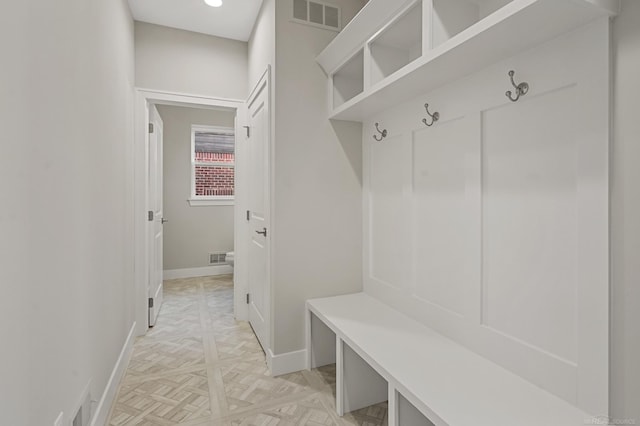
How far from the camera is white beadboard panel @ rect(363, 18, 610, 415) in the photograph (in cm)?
100

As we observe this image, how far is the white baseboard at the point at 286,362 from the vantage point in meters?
2.10

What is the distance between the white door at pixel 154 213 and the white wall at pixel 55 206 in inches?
39.4

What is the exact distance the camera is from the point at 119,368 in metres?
2.06

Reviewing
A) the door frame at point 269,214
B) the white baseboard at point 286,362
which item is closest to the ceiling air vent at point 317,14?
the door frame at point 269,214

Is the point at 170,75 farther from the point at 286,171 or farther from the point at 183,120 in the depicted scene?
the point at 183,120

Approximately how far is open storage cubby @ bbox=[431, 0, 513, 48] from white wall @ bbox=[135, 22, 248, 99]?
2.11m

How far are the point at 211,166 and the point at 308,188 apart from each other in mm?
3216

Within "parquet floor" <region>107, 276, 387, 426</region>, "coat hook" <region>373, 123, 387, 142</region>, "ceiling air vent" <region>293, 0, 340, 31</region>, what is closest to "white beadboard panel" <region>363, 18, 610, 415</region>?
"coat hook" <region>373, 123, 387, 142</region>

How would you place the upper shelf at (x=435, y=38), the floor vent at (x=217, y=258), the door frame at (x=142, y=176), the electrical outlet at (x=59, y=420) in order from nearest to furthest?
the upper shelf at (x=435, y=38), the electrical outlet at (x=59, y=420), the door frame at (x=142, y=176), the floor vent at (x=217, y=258)

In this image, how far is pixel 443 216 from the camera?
160cm

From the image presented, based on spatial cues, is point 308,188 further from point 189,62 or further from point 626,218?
point 189,62

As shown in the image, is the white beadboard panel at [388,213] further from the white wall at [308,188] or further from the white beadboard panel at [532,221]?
the white beadboard panel at [532,221]

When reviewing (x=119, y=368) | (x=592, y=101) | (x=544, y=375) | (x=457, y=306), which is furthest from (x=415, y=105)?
(x=119, y=368)

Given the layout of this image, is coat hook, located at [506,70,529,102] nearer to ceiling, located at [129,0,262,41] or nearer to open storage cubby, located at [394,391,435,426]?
open storage cubby, located at [394,391,435,426]
